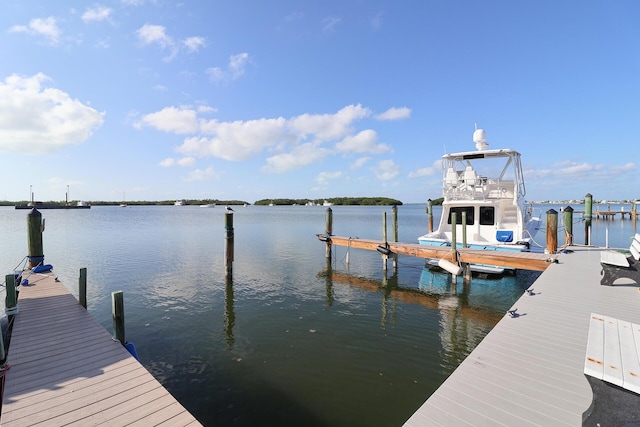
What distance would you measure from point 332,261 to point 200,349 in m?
12.8

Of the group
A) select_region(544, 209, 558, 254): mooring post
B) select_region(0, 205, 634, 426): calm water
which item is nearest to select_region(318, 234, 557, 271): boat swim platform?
select_region(544, 209, 558, 254): mooring post

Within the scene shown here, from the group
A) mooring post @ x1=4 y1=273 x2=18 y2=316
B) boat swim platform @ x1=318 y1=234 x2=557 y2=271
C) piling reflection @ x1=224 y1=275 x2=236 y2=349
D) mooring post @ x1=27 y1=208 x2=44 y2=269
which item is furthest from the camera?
boat swim platform @ x1=318 y1=234 x2=557 y2=271

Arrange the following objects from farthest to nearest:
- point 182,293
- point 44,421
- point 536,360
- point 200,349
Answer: point 182,293 < point 200,349 < point 536,360 < point 44,421

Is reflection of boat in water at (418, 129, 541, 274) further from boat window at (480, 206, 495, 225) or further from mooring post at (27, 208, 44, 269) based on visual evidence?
mooring post at (27, 208, 44, 269)

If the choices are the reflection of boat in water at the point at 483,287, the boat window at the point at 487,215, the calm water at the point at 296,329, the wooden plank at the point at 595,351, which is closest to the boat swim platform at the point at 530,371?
the wooden plank at the point at 595,351

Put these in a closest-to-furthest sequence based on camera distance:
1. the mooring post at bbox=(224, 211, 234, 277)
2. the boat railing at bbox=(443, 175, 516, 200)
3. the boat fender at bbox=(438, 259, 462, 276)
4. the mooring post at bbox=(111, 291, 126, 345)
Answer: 1. the mooring post at bbox=(111, 291, 126, 345)
2. the boat fender at bbox=(438, 259, 462, 276)
3. the mooring post at bbox=(224, 211, 234, 277)
4. the boat railing at bbox=(443, 175, 516, 200)

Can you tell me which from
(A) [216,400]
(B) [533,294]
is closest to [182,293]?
(A) [216,400]

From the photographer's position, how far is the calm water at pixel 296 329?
640 centimetres

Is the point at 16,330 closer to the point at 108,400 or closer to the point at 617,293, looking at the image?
the point at 108,400

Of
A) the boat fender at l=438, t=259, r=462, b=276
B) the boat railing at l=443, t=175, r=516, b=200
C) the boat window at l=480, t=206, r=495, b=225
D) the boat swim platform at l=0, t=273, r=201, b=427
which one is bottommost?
the boat fender at l=438, t=259, r=462, b=276

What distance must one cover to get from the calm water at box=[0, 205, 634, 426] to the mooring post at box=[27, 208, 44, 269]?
2.54 meters

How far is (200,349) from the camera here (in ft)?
28.4

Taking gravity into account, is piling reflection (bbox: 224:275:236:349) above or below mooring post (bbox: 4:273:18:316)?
below

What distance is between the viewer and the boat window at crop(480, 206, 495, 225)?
18.2 metres
